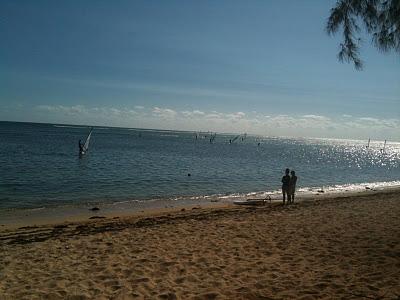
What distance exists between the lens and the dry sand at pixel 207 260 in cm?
630

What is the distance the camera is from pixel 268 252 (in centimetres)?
865

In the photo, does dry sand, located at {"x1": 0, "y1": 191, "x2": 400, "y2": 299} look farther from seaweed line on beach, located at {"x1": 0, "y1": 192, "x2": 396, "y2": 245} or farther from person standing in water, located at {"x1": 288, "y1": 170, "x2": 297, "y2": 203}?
person standing in water, located at {"x1": 288, "y1": 170, "x2": 297, "y2": 203}

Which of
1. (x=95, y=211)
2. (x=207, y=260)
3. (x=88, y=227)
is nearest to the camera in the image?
(x=207, y=260)

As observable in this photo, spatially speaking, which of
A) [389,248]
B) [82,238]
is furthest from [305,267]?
[82,238]

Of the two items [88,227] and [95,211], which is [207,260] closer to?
[88,227]

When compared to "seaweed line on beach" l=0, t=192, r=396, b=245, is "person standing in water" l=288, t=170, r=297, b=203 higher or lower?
higher

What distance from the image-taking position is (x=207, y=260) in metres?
8.09

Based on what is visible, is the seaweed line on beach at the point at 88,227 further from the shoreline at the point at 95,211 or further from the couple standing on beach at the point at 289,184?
the couple standing on beach at the point at 289,184

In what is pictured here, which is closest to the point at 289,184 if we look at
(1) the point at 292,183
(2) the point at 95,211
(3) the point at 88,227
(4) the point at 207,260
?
(1) the point at 292,183

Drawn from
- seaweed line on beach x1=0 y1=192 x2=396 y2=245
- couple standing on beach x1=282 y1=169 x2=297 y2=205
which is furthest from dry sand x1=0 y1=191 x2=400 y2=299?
couple standing on beach x1=282 y1=169 x2=297 y2=205

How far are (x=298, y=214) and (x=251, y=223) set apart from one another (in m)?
2.85

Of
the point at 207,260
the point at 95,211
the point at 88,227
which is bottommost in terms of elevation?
the point at 95,211

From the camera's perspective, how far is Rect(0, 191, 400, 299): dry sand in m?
6.30

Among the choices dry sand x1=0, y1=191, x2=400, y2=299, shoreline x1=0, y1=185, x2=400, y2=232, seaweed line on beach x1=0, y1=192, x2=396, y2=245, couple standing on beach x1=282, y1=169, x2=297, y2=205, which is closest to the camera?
dry sand x1=0, y1=191, x2=400, y2=299
